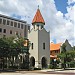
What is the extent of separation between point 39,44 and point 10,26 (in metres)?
49.8

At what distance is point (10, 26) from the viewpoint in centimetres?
11025

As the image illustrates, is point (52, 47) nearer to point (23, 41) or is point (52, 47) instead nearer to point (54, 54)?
point (54, 54)

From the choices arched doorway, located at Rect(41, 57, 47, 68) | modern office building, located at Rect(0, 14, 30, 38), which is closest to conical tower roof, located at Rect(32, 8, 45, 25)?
arched doorway, located at Rect(41, 57, 47, 68)

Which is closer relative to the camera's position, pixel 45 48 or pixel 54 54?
pixel 45 48

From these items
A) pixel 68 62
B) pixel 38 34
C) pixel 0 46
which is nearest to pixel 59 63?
pixel 68 62

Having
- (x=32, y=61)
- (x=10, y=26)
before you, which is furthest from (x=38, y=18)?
(x=10, y=26)

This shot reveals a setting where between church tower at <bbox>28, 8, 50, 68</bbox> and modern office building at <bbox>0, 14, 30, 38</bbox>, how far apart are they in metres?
40.4

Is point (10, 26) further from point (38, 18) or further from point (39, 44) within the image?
point (39, 44)

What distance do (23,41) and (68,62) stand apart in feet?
47.9

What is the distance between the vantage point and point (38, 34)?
207 feet

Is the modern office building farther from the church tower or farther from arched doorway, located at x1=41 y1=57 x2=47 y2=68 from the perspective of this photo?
arched doorway, located at x1=41 y1=57 x2=47 y2=68

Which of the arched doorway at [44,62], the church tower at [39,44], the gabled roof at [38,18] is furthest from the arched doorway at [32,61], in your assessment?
the gabled roof at [38,18]

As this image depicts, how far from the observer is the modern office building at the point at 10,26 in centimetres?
10694

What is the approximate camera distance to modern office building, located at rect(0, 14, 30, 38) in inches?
4210
